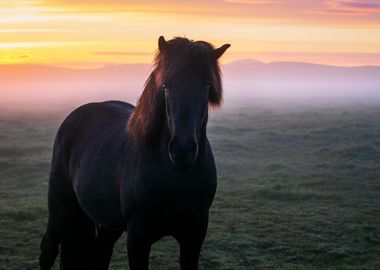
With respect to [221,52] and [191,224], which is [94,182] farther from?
[221,52]

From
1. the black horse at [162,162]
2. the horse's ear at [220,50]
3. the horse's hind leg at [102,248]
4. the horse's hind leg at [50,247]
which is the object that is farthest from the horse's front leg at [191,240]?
the horse's hind leg at [50,247]

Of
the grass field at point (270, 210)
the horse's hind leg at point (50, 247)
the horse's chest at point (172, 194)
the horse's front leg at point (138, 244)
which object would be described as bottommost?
the grass field at point (270, 210)

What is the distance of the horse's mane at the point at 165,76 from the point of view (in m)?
3.64

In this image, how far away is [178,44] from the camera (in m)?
3.81

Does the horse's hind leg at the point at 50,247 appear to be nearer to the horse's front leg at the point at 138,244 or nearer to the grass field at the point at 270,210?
the horse's front leg at the point at 138,244

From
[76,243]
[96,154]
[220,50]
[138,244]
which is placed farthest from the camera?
[76,243]

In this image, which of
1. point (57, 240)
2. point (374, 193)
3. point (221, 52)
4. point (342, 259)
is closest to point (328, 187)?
point (374, 193)

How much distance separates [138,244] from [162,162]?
0.69 metres

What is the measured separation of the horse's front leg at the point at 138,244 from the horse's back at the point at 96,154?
1.38 ft

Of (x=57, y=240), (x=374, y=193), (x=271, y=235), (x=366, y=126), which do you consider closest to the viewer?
(x=57, y=240)

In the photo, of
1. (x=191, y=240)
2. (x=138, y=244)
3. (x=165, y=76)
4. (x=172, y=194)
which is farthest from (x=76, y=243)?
(x=165, y=76)

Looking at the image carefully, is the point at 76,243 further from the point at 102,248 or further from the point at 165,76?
the point at 165,76

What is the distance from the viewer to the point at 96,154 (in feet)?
16.1

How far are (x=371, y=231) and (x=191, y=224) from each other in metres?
6.42
